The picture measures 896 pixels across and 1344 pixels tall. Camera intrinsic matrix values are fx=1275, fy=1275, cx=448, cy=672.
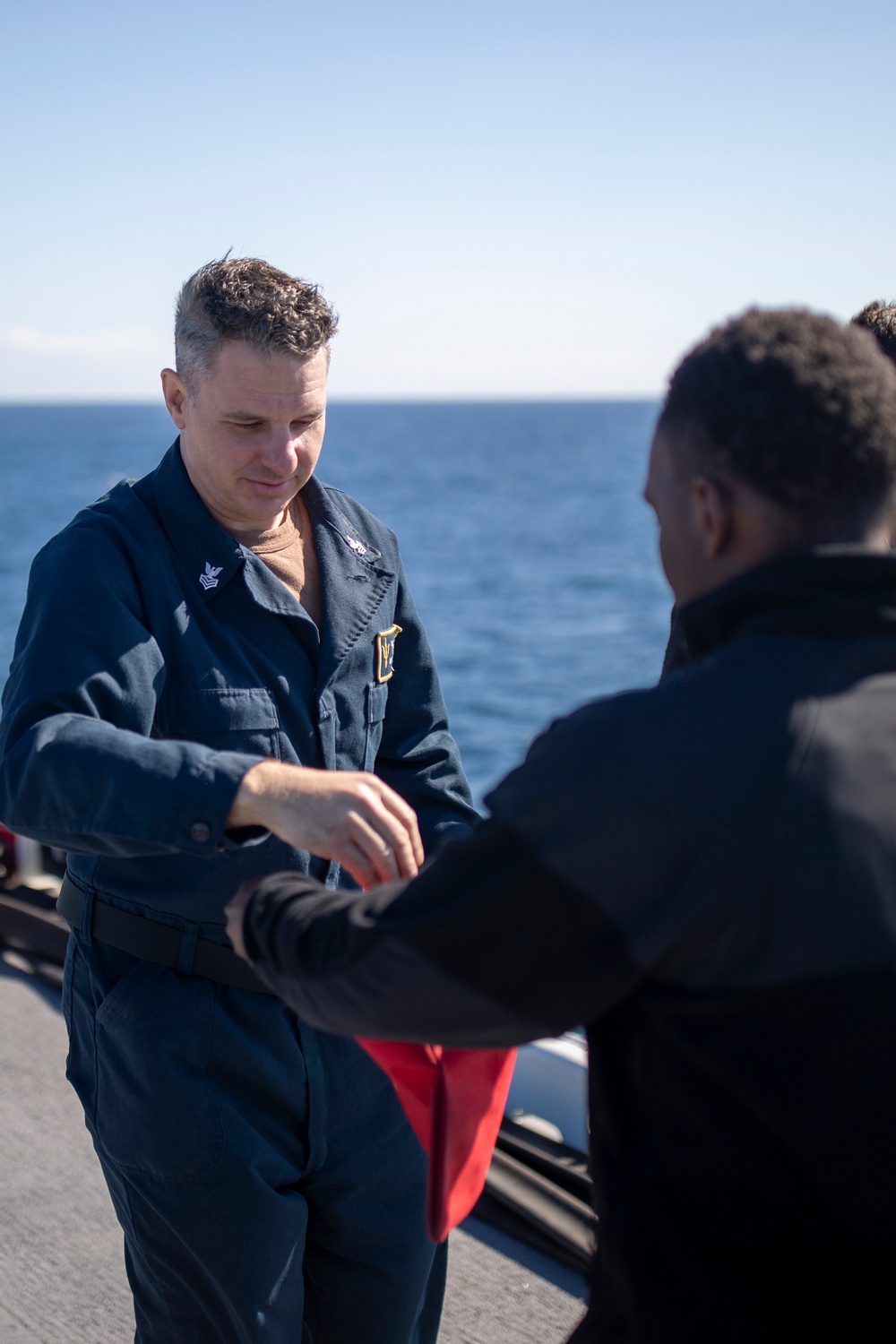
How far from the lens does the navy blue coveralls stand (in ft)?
6.14

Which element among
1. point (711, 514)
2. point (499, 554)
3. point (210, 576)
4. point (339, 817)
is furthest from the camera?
point (499, 554)

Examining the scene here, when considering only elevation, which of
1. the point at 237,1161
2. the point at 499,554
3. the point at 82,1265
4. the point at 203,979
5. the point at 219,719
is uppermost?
the point at 219,719

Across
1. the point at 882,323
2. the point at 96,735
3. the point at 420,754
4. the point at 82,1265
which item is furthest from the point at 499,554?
the point at 96,735

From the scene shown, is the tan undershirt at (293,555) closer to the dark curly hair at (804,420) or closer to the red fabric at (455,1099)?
the red fabric at (455,1099)

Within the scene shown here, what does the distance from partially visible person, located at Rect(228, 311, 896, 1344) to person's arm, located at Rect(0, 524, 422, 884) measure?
1.19 ft

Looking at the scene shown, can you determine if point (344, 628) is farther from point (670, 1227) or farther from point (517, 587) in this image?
point (517, 587)

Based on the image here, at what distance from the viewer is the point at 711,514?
1.26 metres

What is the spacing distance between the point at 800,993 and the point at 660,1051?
163mm

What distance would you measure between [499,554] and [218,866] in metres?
37.4

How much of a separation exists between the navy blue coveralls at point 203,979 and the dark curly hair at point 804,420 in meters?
0.81

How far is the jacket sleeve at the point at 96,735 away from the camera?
5.55 feet

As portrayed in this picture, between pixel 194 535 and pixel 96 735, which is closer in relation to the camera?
pixel 96 735

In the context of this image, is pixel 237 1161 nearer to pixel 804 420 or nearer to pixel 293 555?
pixel 293 555

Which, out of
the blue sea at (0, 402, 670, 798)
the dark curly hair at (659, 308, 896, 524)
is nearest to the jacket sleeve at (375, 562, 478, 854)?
the dark curly hair at (659, 308, 896, 524)
